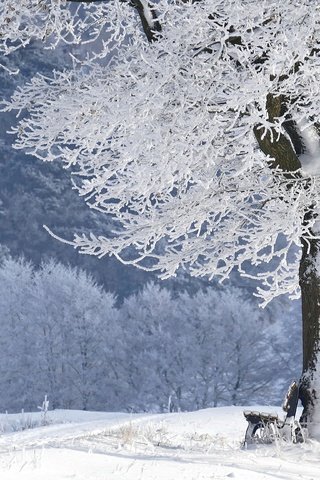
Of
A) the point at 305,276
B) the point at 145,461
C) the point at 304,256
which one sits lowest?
the point at 145,461

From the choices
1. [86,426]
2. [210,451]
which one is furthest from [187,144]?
[86,426]

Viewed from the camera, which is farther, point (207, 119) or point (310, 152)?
point (310, 152)

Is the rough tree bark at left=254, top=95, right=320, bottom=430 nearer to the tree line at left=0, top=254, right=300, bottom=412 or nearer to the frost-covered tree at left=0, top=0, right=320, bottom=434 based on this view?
the frost-covered tree at left=0, top=0, right=320, bottom=434

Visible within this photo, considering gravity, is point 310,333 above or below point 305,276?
below

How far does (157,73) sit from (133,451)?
128 inches

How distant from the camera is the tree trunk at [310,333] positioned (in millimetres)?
7293

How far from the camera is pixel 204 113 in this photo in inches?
265

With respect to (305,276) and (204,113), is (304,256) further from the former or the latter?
(204,113)

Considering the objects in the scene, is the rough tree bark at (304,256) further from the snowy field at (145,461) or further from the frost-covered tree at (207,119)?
the snowy field at (145,461)

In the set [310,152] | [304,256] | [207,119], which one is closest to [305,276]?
[304,256]

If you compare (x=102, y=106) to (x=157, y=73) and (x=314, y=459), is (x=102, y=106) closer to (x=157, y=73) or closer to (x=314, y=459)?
(x=157, y=73)

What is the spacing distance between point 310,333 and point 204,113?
7.73ft

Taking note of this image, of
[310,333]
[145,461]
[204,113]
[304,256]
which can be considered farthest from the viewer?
[304,256]

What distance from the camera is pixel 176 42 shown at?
21.6 ft
